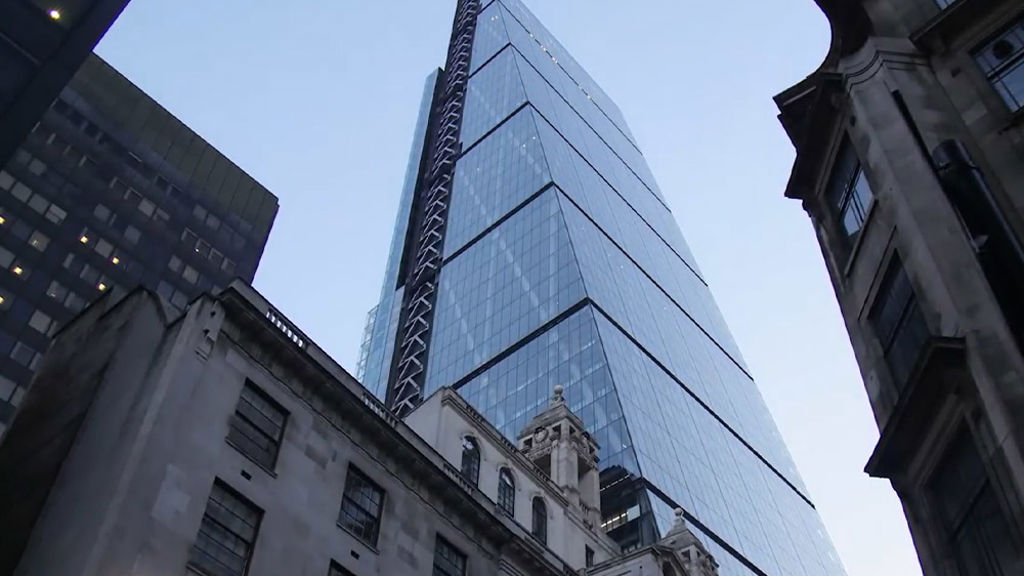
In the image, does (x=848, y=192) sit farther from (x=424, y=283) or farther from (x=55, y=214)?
(x=424, y=283)

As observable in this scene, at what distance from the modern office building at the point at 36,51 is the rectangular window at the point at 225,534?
13.0 metres

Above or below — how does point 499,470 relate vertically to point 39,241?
below

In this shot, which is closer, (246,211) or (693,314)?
(246,211)

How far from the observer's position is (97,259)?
79.4m

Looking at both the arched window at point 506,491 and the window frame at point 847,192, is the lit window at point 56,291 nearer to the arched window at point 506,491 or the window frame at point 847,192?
the arched window at point 506,491

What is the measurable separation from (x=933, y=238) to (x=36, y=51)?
91.2 feet

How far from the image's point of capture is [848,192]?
2656cm

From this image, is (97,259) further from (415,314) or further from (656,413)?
(415,314)

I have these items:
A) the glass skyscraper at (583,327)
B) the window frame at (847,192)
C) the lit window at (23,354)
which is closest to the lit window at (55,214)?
the lit window at (23,354)

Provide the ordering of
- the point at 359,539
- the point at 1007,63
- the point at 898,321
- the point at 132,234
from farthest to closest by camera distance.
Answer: the point at 132,234 → the point at 359,539 → the point at 1007,63 → the point at 898,321

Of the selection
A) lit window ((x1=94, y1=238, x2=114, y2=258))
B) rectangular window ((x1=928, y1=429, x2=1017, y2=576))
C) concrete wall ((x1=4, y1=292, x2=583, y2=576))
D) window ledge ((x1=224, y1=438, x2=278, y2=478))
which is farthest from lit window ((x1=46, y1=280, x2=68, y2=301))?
rectangular window ((x1=928, y1=429, x2=1017, y2=576))

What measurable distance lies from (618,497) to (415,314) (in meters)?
70.8

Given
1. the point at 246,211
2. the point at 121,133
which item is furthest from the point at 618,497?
the point at 121,133

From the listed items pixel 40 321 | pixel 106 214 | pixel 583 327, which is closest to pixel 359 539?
pixel 40 321
